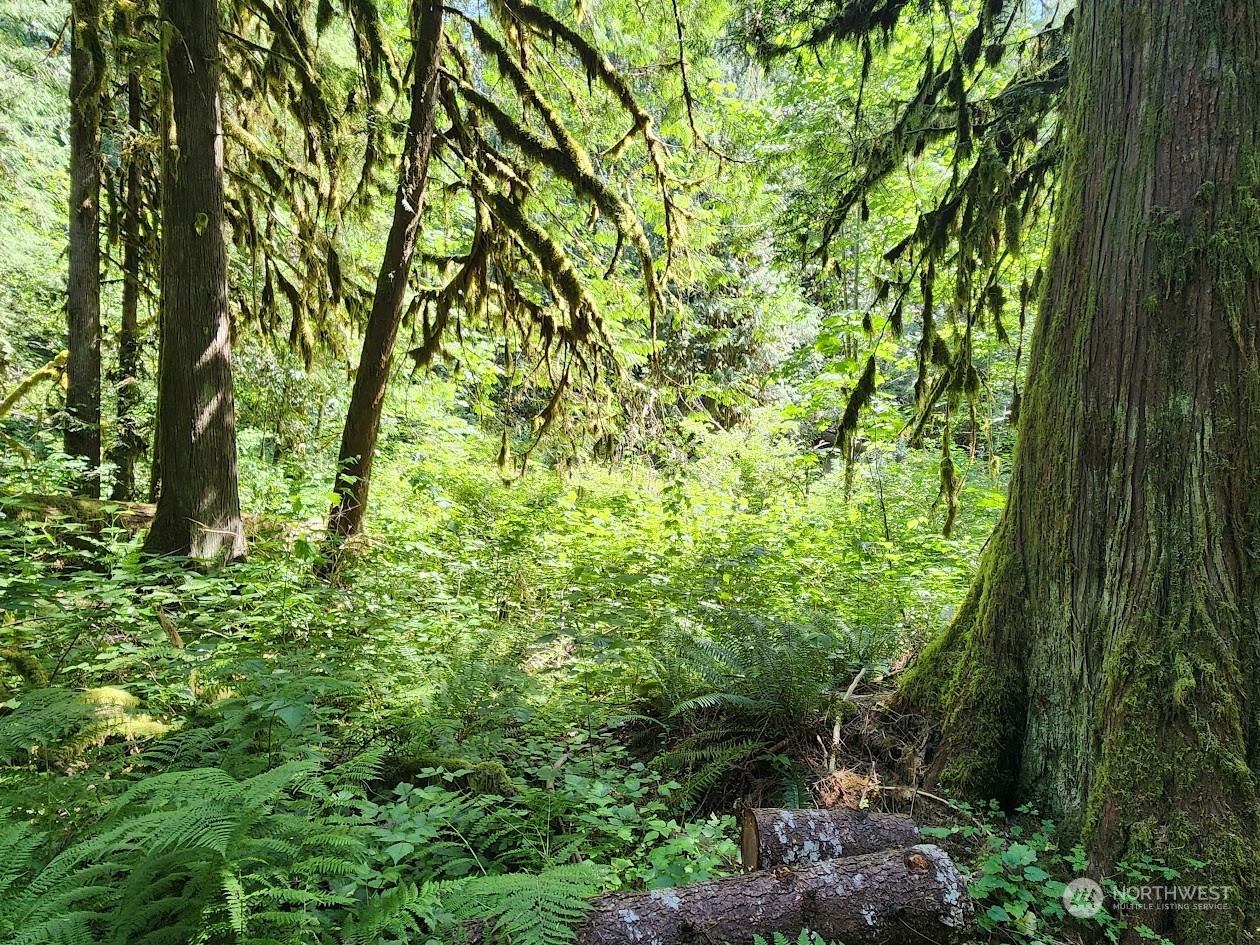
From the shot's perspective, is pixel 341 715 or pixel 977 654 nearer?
pixel 977 654

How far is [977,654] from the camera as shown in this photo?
2953 mm

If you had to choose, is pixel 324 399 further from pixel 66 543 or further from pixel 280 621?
pixel 280 621

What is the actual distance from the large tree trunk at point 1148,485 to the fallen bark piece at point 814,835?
52 cm

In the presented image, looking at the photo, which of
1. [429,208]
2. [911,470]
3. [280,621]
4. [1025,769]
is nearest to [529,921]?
[1025,769]

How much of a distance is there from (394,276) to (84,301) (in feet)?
12.1

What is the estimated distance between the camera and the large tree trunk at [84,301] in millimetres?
6320

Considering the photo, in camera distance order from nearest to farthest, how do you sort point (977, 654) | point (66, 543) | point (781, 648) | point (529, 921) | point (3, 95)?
point (529, 921)
point (977, 654)
point (781, 648)
point (66, 543)
point (3, 95)

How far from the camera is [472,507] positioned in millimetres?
8656

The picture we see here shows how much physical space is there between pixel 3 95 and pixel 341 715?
919cm

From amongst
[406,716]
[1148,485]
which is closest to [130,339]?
[406,716]

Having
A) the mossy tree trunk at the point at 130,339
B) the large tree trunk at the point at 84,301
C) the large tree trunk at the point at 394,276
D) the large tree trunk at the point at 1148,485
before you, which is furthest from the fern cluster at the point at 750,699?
the mossy tree trunk at the point at 130,339

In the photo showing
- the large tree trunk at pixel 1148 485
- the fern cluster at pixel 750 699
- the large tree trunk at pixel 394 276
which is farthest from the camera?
the large tree trunk at pixel 394 276

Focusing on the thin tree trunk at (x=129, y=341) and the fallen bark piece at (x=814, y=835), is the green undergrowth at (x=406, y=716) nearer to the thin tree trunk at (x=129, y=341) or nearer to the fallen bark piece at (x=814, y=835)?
the fallen bark piece at (x=814, y=835)

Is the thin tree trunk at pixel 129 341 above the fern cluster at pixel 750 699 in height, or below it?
above
